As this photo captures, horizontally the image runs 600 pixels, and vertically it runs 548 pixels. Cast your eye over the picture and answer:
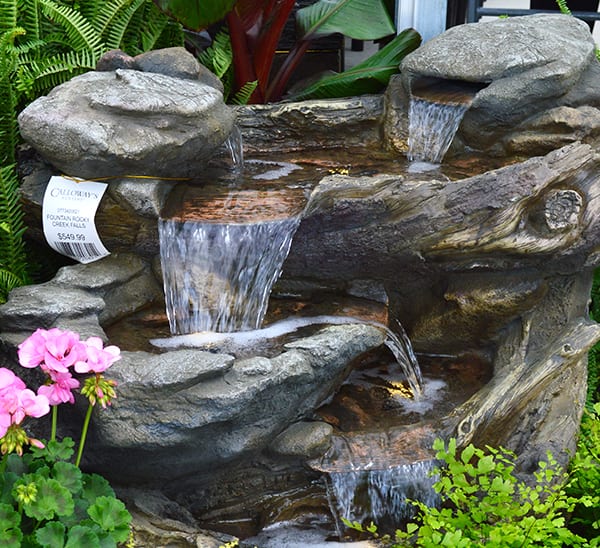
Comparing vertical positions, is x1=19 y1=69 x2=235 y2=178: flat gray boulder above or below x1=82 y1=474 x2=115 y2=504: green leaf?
above

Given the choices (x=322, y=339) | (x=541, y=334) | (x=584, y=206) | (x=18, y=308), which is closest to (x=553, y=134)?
(x=584, y=206)

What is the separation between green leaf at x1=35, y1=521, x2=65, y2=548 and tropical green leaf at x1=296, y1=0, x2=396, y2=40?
3.84 metres

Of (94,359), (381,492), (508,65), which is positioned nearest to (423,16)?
(508,65)

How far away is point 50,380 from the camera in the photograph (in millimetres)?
2975

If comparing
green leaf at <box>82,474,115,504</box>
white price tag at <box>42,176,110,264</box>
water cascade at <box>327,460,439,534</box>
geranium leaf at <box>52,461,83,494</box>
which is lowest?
water cascade at <box>327,460,439,534</box>

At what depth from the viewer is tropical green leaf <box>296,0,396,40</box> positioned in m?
5.71

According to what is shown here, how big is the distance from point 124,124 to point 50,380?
135cm

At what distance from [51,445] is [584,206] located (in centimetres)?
244

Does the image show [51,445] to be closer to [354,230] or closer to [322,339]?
[322,339]

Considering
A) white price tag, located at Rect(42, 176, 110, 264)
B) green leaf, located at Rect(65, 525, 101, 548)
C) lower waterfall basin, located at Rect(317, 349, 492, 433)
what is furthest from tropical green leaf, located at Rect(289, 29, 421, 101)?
green leaf, located at Rect(65, 525, 101, 548)

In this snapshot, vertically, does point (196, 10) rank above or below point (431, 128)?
above

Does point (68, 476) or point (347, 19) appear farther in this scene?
point (347, 19)

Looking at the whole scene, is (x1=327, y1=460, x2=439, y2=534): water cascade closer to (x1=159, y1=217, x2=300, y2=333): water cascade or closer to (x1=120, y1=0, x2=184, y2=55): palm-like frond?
(x1=159, y1=217, x2=300, y2=333): water cascade

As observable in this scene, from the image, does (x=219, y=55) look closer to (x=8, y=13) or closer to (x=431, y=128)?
(x=8, y=13)
